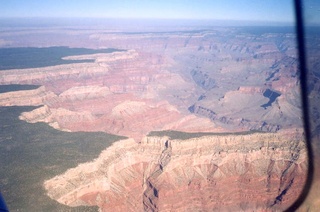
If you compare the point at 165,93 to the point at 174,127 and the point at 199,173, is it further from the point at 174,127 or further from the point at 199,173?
the point at 199,173

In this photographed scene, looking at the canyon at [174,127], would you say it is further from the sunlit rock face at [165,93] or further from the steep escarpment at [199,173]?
the sunlit rock face at [165,93]

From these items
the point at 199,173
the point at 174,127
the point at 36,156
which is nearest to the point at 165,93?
the point at 174,127

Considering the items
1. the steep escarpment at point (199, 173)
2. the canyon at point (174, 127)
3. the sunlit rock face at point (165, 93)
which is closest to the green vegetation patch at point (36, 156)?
the canyon at point (174, 127)

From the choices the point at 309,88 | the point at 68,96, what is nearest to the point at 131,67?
the point at 68,96

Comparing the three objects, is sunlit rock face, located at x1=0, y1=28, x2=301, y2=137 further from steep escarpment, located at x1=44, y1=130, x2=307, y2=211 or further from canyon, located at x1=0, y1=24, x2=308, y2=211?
steep escarpment, located at x1=44, y1=130, x2=307, y2=211

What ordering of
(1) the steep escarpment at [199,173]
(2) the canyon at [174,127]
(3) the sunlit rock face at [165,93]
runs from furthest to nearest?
(3) the sunlit rock face at [165,93]
(2) the canyon at [174,127]
(1) the steep escarpment at [199,173]
